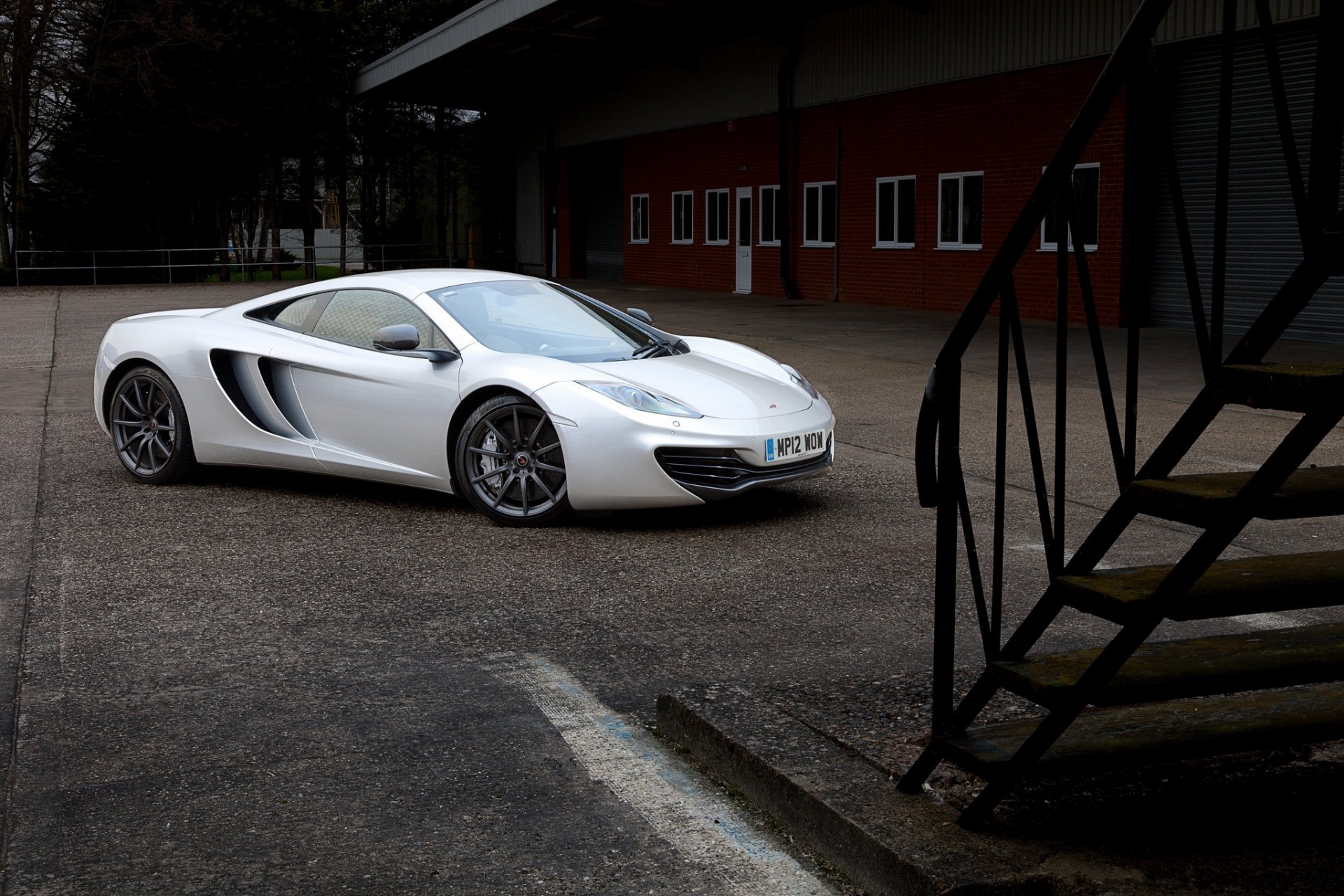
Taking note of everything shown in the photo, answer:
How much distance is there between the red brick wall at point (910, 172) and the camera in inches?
848

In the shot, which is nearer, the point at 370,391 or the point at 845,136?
the point at 370,391

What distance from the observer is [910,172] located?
2569cm

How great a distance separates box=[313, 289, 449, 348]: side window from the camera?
24.2ft

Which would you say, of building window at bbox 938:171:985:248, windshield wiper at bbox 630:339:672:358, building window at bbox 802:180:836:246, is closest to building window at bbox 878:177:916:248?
building window at bbox 938:171:985:248

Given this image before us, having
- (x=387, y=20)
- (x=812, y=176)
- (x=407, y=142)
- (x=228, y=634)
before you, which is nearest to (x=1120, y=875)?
(x=228, y=634)

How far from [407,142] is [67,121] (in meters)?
12.9

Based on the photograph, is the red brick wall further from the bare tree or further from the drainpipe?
the bare tree

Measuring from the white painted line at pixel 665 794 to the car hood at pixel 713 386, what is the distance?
8.06ft

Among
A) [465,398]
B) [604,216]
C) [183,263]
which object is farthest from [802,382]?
[183,263]

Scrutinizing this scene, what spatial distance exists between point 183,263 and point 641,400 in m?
39.1

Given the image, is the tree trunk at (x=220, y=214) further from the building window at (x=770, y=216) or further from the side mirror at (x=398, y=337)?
the side mirror at (x=398, y=337)

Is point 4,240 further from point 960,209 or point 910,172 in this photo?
point 960,209

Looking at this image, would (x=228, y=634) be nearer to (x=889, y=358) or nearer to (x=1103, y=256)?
(x=889, y=358)

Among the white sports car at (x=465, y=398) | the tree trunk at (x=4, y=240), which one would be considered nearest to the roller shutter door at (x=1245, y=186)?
the white sports car at (x=465, y=398)
